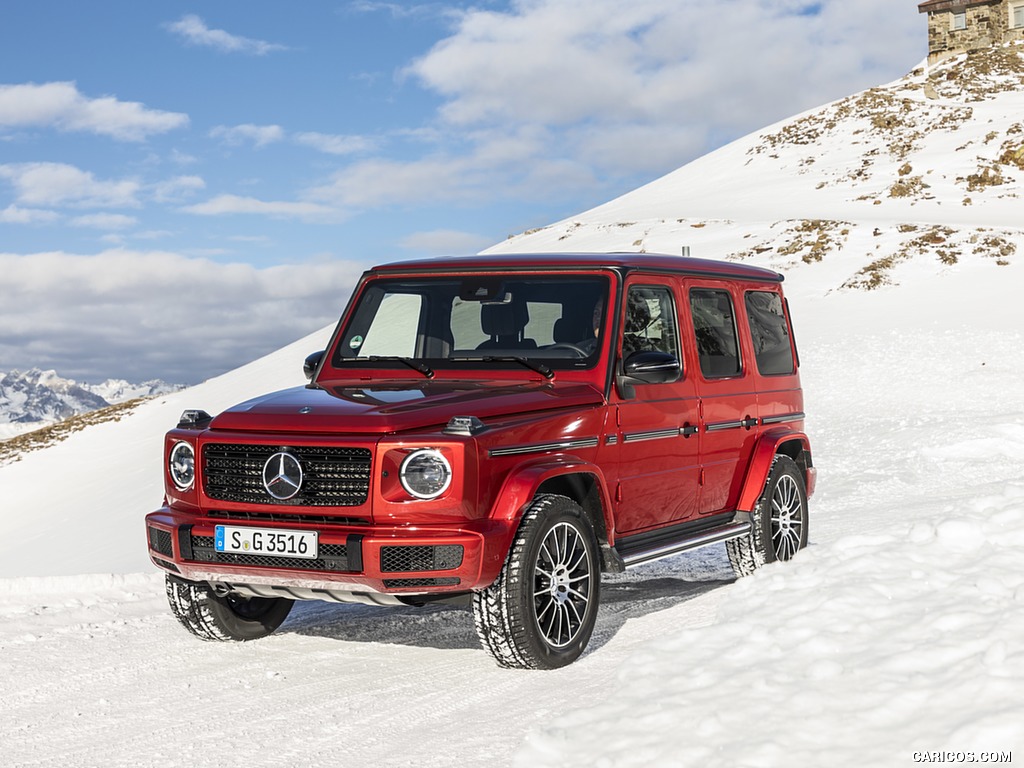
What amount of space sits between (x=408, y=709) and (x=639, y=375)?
2.18 metres

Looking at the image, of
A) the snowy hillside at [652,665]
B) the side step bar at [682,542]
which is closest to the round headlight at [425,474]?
the snowy hillside at [652,665]

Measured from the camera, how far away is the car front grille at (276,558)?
17.7 ft

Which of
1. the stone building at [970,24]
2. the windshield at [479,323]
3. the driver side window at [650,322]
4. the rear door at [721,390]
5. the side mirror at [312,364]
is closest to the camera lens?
the windshield at [479,323]

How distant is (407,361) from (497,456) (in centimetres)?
143

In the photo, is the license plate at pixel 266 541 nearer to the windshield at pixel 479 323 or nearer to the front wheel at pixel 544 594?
the front wheel at pixel 544 594

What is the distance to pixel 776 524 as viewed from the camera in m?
8.01

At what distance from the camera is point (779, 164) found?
47.8m

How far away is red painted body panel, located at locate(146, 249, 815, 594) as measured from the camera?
17.6 ft

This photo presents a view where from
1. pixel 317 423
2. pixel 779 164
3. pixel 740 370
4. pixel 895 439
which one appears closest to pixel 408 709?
pixel 317 423

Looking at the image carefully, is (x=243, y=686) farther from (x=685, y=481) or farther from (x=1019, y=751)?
(x=1019, y=751)

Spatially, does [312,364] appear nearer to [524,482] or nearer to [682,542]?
[524,482]

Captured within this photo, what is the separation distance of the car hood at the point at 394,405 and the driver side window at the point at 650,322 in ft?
1.83

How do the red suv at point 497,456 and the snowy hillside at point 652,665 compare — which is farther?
the red suv at point 497,456

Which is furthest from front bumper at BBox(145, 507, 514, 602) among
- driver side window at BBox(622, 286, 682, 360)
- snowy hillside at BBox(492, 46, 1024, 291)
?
snowy hillside at BBox(492, 46, 1024, 291)
